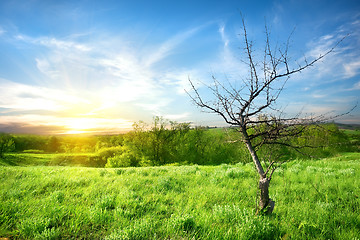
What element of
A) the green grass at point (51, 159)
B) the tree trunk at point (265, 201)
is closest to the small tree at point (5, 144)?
the green grass at point (51, 159)

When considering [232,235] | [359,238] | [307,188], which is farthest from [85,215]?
[307,188]

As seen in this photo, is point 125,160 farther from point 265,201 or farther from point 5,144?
point 5,144

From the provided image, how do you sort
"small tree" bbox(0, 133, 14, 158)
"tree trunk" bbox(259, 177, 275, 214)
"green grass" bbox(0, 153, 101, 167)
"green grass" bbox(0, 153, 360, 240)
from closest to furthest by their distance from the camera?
"green grass" bbox(0, 153, 360, 240)
"tree trunk" bbox(259, 177, 275, 214)
"small tree" bbox(0, 133, 14, 158)
"green grass" bbox(0, 153, 101, 167)

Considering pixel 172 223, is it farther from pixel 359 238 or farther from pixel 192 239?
pixel 359 238

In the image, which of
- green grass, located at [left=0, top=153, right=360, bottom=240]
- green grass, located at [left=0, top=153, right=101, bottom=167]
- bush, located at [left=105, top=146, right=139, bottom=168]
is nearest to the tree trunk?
green grass, located at [left=0, top=153, right=360, bottom=240]

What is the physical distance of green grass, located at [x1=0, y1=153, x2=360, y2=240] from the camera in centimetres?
362

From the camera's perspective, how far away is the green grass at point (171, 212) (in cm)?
362

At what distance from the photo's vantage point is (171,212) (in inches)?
187

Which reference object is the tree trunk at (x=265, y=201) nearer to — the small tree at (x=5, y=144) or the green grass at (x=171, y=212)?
the green grass at (x=171, y=212)

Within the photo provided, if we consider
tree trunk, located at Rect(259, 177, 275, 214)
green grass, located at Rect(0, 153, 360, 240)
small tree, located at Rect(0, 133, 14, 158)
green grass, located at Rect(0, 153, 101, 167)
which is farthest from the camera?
green grass, located at Rect(0, 153, 101, 167)

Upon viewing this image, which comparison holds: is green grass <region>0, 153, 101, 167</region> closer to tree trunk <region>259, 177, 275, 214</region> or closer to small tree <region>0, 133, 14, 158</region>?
small tree <region>0, 133, 14, 158</region>

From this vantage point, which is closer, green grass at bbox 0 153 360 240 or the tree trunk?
green grass at bbox 0 153 360 240

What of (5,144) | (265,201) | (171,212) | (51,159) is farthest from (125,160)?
(51,159)

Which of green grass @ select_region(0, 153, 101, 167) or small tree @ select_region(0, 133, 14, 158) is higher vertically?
small tree @ select_region(0, 133, 14, 158)
